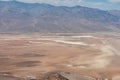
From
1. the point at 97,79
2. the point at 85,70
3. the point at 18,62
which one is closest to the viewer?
the point at 97,79

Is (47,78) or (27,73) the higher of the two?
(47,78)

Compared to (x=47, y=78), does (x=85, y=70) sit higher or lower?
lower

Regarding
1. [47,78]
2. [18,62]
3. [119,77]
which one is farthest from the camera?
[18,62]

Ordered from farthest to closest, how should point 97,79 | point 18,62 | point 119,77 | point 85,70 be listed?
point 18,62
point 85,70
point 119,77
point 97,79

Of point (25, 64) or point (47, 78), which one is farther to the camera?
point (25, 64)

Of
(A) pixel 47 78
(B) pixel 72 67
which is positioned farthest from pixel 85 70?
(A) pixel 47 78

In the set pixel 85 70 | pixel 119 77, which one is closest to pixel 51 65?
pixel 85 70

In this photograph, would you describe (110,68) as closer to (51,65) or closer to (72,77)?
(51,65)

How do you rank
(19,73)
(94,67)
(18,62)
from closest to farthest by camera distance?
(19,73) < (94,67) < (18,62)

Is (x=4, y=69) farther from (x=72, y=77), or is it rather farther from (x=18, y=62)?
(x=72, y=77)

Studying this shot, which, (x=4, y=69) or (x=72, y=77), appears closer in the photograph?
(x=72, y=77)
